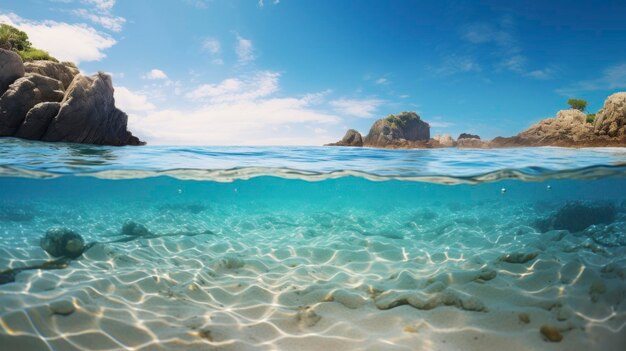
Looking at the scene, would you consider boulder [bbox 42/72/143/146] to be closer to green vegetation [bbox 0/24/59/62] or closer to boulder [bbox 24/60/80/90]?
boulder [bbox 24/60/80/90]

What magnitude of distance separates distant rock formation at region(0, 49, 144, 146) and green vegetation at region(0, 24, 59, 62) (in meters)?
3.24

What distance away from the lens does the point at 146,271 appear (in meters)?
6.48

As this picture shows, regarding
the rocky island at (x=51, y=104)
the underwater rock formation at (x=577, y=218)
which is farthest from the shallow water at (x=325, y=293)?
the rocky island at (x=51, y=104)

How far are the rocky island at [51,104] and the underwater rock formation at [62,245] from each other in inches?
632

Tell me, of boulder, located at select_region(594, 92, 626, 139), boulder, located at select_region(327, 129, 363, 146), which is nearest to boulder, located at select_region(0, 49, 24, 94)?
boulder, located at select_region(327, 129, 363, 146)

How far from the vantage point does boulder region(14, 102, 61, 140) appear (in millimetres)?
19422

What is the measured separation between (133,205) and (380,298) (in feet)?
171

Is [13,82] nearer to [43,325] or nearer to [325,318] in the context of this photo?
[43,325]

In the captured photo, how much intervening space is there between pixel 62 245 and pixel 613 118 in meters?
35.3

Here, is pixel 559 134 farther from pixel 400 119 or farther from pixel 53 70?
pixel 53 70

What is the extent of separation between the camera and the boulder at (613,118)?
24625mm

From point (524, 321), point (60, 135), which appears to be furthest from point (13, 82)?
point (524, 321)

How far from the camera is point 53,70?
929 inches

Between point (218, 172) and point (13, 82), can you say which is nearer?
point (218, 172)
